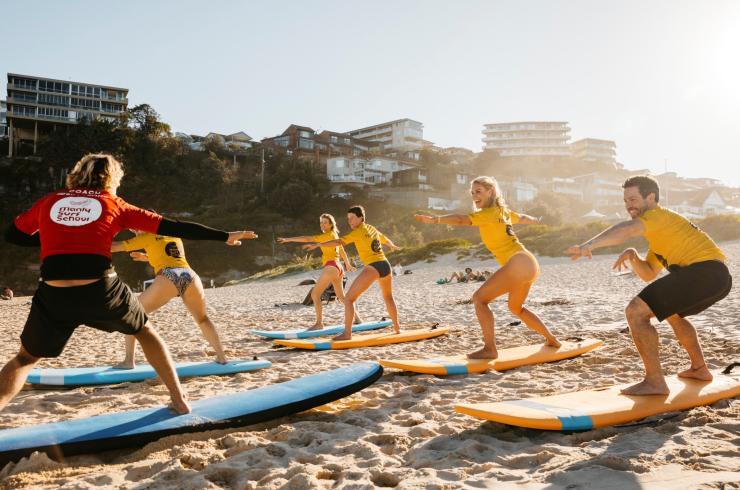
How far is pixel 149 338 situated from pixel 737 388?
15.0ft

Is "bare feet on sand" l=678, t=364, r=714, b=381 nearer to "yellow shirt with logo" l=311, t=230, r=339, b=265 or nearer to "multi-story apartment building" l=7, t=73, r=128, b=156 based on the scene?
"yellow shirt with logo" l=311, t=230, r=339, b=265

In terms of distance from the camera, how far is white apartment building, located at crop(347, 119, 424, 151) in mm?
87625

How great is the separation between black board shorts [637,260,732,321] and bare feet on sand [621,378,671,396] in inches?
20.8

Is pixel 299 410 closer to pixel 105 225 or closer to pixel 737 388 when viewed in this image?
pixel 105 225

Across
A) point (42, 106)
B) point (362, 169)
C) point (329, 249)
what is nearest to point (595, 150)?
point (362, 169)

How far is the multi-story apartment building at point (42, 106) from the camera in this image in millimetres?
63906

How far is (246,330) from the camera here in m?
10.8

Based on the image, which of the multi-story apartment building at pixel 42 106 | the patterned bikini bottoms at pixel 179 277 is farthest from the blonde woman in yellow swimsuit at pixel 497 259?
the multi-story apartment building at pixel 42 106

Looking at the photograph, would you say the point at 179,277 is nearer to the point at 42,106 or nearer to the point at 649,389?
the point at 649,389

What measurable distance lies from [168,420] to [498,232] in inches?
154

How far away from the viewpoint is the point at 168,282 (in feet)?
18.7

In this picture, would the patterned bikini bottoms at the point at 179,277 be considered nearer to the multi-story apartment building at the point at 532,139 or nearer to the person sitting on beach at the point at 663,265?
the person sitting on beach at the point at 663,265

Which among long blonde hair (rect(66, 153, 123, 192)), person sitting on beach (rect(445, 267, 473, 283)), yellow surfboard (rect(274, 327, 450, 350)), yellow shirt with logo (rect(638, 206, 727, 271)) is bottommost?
yellow surfboard (rect(274, 327, 450, 350))

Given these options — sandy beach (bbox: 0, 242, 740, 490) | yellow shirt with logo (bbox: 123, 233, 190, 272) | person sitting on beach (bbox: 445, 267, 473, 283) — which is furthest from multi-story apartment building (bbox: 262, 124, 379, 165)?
sandy beach (bbox: 0, 242, 740, 490)
